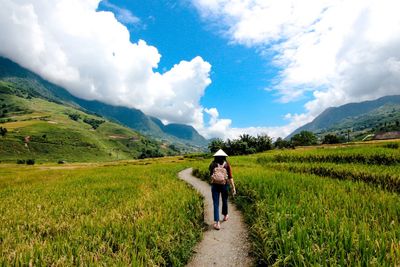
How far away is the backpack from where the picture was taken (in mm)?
10152

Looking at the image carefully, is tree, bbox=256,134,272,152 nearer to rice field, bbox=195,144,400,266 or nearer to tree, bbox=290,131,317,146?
tree, bbox=290,131,317,146

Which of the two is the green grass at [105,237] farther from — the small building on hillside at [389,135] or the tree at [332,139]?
the small building on hillside at [389,135]

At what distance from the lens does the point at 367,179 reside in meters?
15.9

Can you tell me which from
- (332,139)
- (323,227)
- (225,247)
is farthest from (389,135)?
(323,227)

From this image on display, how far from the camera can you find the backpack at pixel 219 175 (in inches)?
400

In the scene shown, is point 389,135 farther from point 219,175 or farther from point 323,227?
point 323,227

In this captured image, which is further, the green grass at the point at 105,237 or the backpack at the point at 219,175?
the backpack at the point at 219,175

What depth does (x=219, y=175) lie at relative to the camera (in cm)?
1021

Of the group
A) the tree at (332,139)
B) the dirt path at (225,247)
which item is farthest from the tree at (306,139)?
the dirt path at (225,247)

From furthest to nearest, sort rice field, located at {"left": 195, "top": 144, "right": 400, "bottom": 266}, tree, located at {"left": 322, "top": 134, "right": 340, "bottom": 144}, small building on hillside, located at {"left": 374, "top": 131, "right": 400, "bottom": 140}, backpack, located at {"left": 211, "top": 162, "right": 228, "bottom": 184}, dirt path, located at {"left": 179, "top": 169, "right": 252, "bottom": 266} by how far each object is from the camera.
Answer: small building on hillside, located at {"left": 374, "top": 131, "right": 400, "bottom": 140} < tree, located at {"left": 322, "top": 134, "right": 340, "bottom": 144} < backpack, located at {"left": 211, "top": 162, "right": 228, "bottom": 184} < dirt path, located at {"left": 179, "top": 169, "right": 252, "bottom": 266} < rice field, located at {"left": 195, "top": 144, "right": 400, "bottom": 266}

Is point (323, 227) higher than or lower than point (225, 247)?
higher

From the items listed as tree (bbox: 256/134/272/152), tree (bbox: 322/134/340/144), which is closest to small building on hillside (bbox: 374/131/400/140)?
tree (bbox: 322/134/340/144)

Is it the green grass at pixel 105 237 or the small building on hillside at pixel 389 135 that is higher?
the small building on hillside at pixel 389 135

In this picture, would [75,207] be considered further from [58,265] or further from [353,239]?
[353,239]
